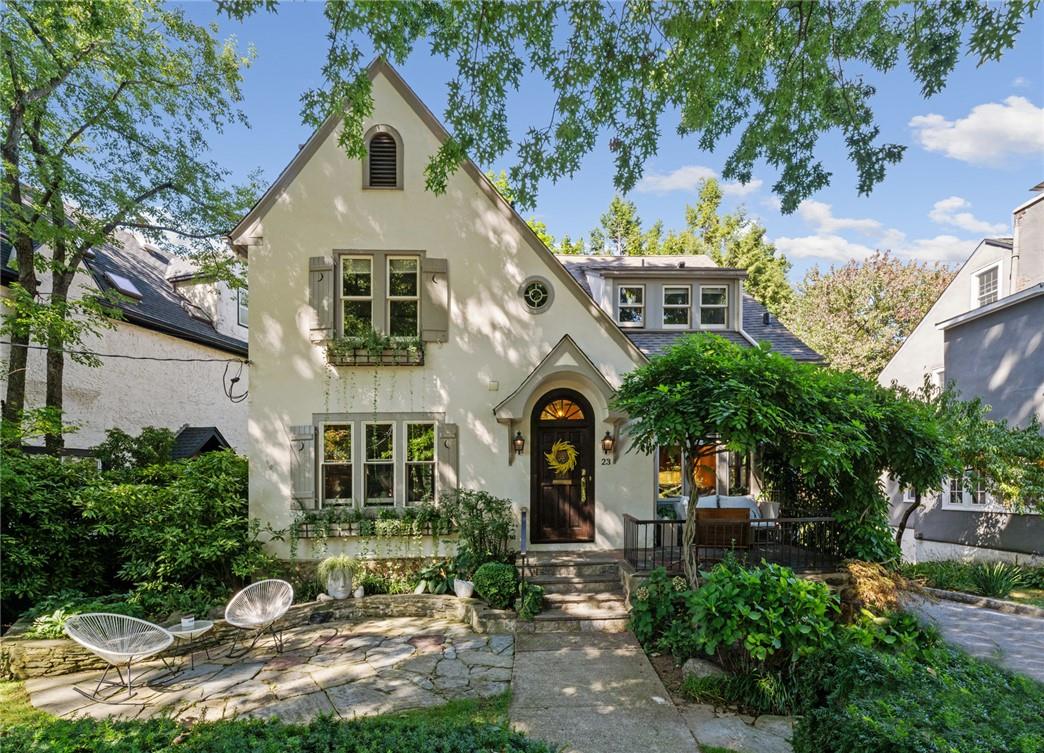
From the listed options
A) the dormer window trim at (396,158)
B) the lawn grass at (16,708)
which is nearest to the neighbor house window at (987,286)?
the dormer window trim at (396,158)

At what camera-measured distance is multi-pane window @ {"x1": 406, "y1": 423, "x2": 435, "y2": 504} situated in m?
9.05

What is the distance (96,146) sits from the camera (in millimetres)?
10156

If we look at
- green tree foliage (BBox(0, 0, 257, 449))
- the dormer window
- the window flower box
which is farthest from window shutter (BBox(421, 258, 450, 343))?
green tree foliage (BBox(0, 0, 257, 449))

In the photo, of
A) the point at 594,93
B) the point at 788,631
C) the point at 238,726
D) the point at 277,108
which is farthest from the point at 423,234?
the point at 788,631

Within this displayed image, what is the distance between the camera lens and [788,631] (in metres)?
5.19

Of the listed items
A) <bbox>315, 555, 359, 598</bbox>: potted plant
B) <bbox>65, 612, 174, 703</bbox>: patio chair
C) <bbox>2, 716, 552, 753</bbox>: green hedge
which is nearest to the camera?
<bbox>2, 716, 552, 753</bbox>: green hedge

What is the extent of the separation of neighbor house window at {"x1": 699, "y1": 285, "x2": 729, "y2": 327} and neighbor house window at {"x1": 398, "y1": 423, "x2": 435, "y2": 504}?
7611 mm

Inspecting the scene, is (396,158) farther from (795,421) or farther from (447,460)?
(795,421)

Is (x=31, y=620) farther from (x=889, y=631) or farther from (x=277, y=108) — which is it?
(x=889, y=631)

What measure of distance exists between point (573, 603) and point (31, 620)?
7681 millimetres

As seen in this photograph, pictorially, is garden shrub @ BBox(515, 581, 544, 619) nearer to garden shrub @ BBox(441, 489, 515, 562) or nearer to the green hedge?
garden shrub @ BBox(441, 489, 515, 562)

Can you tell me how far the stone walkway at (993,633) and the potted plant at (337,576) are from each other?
848 cm

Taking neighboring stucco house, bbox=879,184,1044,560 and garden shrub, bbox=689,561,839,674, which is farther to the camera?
neighboring stucco house, bbox=879,184,1044,560

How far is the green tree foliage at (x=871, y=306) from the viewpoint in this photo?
20.8 m
